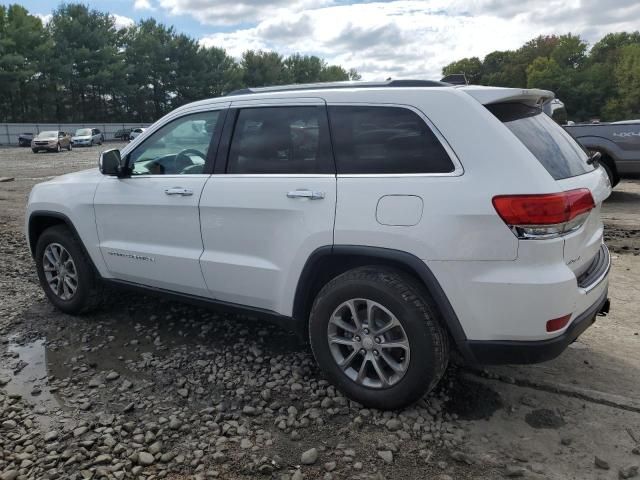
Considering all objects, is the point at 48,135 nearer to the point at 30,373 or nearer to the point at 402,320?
the point at 30,373

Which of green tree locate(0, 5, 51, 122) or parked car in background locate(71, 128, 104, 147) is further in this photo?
green tree locate(0, 5, 51, 122)

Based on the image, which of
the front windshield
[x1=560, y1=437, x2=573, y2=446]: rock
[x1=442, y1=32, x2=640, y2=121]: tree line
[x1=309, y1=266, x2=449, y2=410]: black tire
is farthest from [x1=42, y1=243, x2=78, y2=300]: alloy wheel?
[x1=442, y1=32, x2=640, y2=121]: tree line

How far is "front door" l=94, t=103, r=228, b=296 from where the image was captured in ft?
12.5

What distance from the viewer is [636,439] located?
2.93 meters

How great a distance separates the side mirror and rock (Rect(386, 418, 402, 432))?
105 inches

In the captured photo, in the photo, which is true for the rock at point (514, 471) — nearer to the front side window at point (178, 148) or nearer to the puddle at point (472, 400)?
the puddle at point (472, 400)

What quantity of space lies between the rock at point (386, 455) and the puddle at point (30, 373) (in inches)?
78.3

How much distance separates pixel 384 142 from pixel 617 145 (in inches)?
327

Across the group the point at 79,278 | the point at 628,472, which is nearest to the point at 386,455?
the point at 628,472

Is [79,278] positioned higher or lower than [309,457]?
higher

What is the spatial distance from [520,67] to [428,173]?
301ft

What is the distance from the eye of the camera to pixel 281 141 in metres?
3.53

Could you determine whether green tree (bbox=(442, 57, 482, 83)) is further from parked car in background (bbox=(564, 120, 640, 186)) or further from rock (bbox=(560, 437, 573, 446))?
rock (bbox=(560, 437, 573, 446))

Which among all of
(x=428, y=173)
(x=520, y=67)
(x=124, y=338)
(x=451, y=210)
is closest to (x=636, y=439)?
(x=451, y=210)
